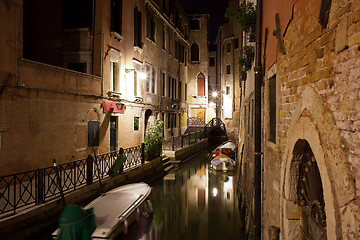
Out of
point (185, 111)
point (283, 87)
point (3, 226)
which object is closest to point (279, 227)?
point (283, 87)

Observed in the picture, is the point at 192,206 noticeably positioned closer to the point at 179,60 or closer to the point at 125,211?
the point at 125,211

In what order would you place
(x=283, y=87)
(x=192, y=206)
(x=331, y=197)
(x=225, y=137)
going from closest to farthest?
(x=331, y=197)
(x=283, y=87)
(x=192, y=206)
(x=225, y=137)

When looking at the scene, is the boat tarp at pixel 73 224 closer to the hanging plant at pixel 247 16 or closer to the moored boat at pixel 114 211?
the moored boat at pixel 114 211

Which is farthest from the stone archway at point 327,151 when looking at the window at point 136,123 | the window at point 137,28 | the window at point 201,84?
the window at point 201,84

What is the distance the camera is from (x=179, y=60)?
23.7 meters

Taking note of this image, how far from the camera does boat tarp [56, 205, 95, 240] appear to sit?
5160 millimetres

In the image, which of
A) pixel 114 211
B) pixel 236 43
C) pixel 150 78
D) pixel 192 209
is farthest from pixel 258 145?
pixel 236 43

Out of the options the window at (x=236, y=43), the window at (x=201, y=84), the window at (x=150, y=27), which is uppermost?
the window at (x=236, y=43)

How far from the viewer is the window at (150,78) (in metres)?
17.0

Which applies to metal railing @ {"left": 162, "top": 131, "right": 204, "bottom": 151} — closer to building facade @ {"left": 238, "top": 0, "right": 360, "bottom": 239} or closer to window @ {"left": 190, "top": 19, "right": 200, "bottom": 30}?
building facade @ {"left": 238, "top": 0, "right": 360, "bottom": 239}

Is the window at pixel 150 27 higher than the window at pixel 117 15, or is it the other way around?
the window at pixel 150 27

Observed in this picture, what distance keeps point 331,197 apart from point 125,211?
6037mm

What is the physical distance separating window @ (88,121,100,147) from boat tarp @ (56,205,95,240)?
5.75 meters

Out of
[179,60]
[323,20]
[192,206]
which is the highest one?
[179,60]
